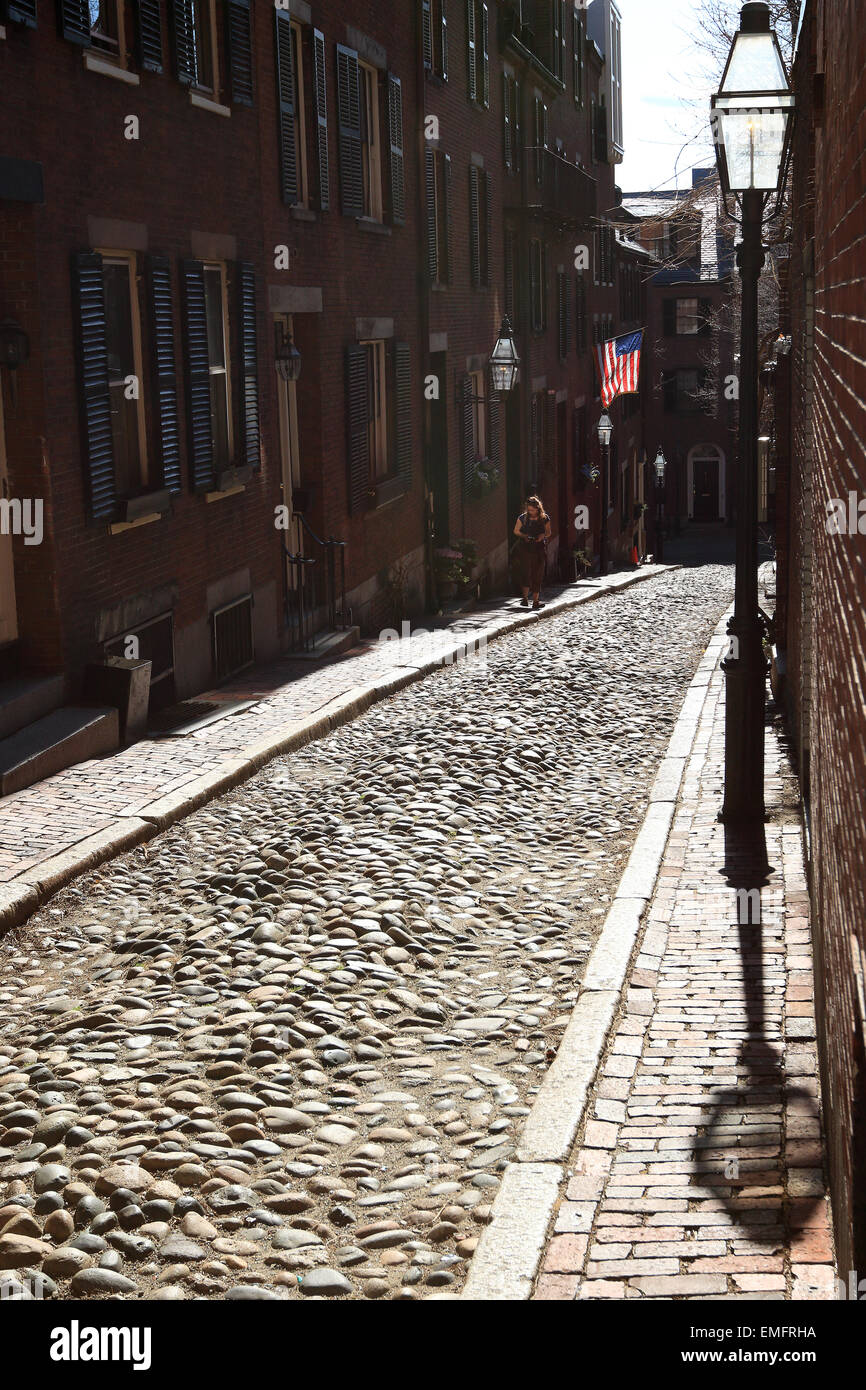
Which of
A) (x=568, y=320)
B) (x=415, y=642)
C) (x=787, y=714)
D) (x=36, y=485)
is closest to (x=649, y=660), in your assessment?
(x=415, y=642)

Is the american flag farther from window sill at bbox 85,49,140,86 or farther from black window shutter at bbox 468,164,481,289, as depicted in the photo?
window sill at bbox 85,49,140,86

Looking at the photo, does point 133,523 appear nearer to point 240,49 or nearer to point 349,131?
point 240,49

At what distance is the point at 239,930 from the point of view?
729 centimetres

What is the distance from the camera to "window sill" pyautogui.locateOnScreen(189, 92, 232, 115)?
42.5 ft

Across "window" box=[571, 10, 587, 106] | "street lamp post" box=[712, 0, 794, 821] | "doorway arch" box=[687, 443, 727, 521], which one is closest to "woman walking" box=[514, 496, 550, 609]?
"street lamp post" box=[712, 0, 794, 821]

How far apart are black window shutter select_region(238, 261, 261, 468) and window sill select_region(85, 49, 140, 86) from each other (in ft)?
8.79

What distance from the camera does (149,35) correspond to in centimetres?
1191

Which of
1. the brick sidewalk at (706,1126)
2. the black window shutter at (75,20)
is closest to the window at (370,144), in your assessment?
the black window shutter at (75,20)

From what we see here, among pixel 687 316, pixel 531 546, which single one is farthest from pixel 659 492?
pixel 531 546

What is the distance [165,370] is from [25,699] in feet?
11.4

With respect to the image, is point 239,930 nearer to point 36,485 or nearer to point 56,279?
point 36,485

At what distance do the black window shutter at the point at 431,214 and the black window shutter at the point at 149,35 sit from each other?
968cm

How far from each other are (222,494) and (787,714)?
5.26 m

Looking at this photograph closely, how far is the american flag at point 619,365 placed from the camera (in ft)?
100
